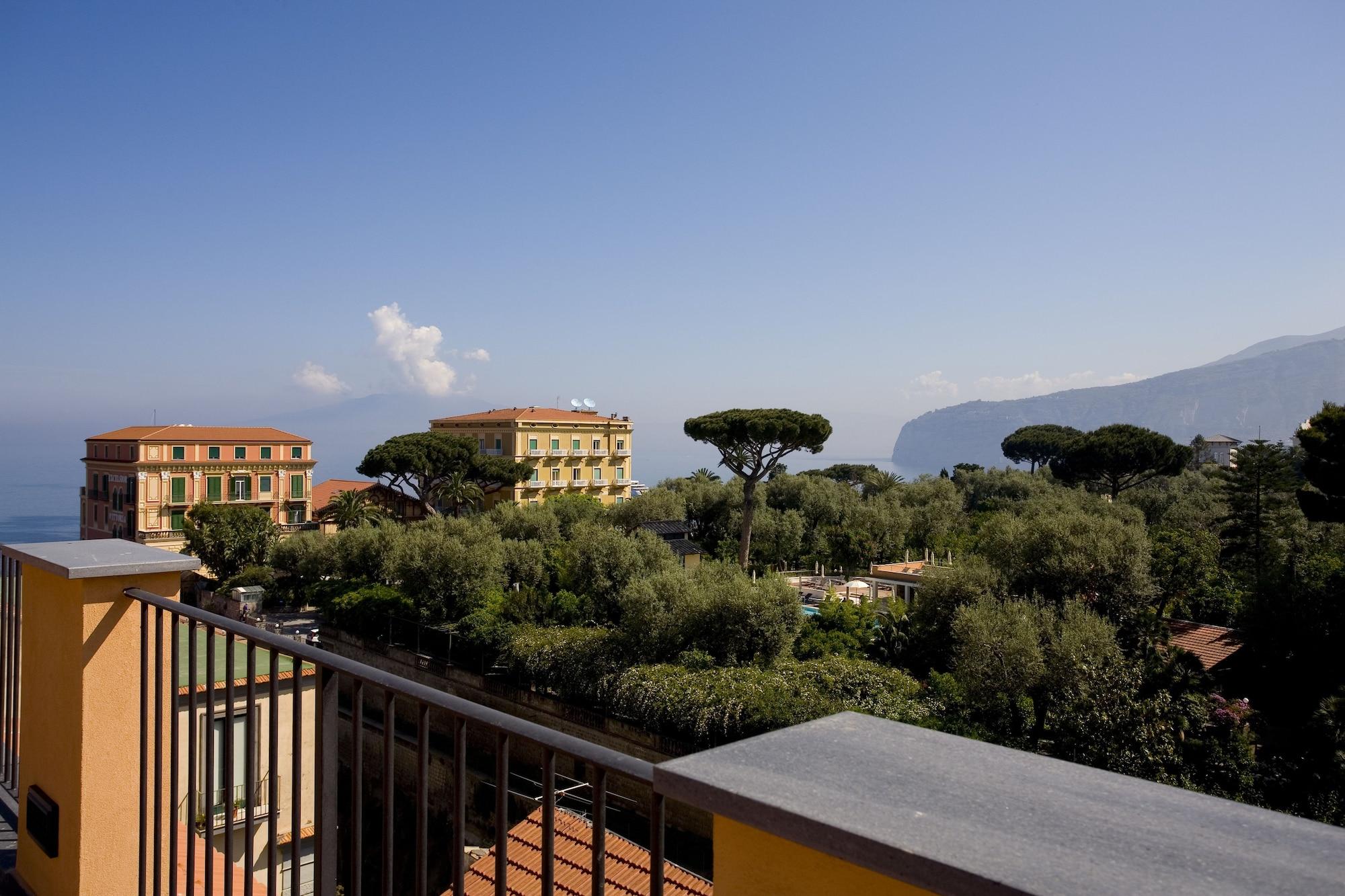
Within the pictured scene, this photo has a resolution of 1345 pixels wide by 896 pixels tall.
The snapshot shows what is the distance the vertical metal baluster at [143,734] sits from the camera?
2.56m

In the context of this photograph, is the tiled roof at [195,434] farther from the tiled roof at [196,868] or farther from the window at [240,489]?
the tiled roof at [196,868]

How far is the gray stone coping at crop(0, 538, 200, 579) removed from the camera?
2.63 meters

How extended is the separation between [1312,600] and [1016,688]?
7.45 m

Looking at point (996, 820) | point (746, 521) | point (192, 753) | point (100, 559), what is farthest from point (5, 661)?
point (746, 521)

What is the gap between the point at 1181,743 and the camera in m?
11.6

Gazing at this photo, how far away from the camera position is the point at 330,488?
47281 millimetres

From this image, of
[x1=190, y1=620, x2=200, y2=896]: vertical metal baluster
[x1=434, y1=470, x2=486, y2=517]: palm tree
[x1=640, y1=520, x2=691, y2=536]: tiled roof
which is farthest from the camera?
[x1=434, y1=470, x2=486, y2=517]: palm tree

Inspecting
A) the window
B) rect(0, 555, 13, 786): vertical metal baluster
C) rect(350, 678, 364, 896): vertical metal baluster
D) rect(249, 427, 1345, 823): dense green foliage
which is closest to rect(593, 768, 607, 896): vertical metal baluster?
rect(350, 678, 364, 896): vertical metal baluster

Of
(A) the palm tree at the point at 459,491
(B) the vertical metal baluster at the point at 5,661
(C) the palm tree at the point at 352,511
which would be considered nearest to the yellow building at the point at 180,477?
(C) the palm tree at the point at 352,511

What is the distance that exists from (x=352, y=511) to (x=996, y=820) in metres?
39.3

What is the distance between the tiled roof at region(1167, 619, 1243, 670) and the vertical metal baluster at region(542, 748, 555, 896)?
1890 centimetres

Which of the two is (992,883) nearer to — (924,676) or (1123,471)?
(924,676)

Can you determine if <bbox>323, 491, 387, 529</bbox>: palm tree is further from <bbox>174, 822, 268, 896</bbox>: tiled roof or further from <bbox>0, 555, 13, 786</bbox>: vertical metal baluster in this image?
<bbox>174, 822, 268, 896</bbox>: tiled roof

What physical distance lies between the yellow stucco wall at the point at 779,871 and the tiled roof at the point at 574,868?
6070mm
